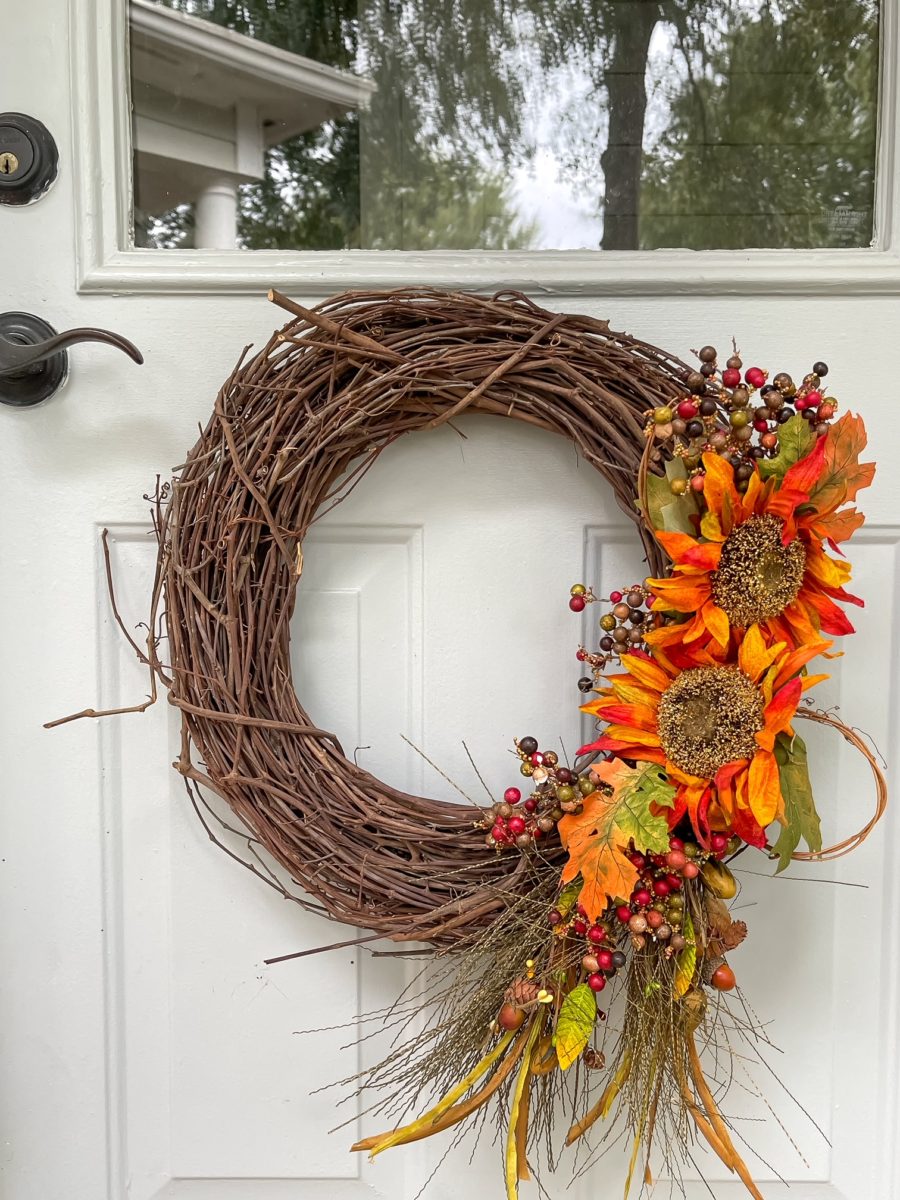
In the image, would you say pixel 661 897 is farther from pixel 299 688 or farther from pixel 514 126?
pixel 514 126

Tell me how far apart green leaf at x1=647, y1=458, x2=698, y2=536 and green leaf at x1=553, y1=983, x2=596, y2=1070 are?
0.35 m

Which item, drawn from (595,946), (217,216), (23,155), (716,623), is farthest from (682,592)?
(23,155)

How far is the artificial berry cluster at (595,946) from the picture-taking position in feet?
2.12

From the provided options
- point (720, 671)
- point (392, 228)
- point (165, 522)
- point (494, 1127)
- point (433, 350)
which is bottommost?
point (494, 1127)

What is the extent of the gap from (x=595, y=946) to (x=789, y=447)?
396 millimetres

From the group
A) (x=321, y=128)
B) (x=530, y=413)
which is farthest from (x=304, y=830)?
(x=321, y=128)

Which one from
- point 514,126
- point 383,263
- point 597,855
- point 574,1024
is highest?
point 514,126

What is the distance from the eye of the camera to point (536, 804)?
2.32 ft

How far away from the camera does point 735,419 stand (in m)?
0.63

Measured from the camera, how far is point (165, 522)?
0.77 metres

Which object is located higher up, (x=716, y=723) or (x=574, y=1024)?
(x=716, y=723)

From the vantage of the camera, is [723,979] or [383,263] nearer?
[723,979]

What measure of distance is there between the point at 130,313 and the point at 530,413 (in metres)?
0.38

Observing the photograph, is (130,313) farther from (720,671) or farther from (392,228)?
(720,671)
